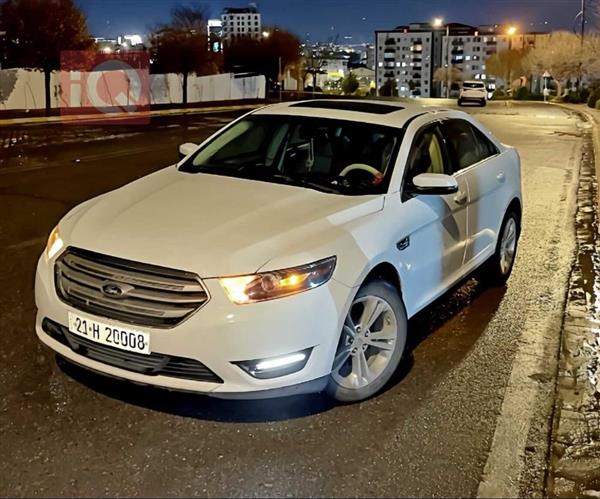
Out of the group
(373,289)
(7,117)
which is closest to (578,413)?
(373,289)

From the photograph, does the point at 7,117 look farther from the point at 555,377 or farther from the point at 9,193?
the point at 555,377

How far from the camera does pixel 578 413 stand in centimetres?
423

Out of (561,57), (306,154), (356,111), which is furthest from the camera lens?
(561,57)

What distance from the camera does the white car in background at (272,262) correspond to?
3.63m

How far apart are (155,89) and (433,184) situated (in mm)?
39466

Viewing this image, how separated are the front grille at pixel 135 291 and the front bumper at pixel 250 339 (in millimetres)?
47

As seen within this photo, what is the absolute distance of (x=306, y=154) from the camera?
5.32 meters

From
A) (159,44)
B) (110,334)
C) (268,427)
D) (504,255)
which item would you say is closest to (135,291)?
(110,334)

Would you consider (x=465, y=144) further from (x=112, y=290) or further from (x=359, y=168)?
(x=112, y=290)

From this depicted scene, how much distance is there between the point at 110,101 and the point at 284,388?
116 feet

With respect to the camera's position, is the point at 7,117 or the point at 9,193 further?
the point at 7,117

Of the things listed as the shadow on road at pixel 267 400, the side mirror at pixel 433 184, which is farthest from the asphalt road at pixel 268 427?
the side mirror at pixel 433 184

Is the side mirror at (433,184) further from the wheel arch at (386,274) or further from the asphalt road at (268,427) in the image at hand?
the asphalt road at (268,427)

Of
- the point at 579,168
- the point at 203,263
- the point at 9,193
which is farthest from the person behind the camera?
the point at 579,168
